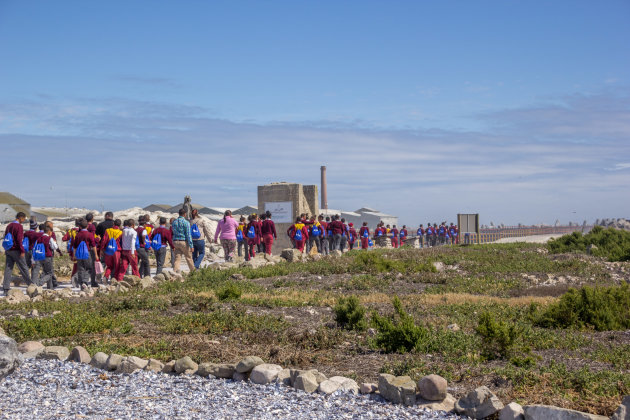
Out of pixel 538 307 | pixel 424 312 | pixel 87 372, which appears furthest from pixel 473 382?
pixel 538 307

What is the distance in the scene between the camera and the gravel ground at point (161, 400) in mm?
5730

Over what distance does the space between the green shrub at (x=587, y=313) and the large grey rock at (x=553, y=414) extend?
5274 millimetres

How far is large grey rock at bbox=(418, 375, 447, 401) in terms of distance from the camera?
5.82 metres

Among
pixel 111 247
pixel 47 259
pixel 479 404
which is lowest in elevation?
pixel 479 404

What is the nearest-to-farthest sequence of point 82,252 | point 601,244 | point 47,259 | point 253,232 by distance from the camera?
point 82,252 < point 47,259 < point 253,232 < point 601,244

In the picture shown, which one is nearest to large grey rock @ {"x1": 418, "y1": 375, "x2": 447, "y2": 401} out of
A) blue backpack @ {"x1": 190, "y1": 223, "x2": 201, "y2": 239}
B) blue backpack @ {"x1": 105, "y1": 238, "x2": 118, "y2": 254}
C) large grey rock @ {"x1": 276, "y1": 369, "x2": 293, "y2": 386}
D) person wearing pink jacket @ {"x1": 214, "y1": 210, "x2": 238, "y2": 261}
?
large grey rock @ {"x1": 276, "y1": 369, "x2": 293, "y2": 386}

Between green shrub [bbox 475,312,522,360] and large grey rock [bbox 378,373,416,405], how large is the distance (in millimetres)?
1838

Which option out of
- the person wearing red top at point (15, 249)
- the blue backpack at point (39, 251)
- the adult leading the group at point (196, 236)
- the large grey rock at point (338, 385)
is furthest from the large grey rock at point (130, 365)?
the adult leading the group at point (196, 236)

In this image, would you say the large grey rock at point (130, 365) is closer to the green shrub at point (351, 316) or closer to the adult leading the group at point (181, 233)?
the green shrub at point (351, 316)

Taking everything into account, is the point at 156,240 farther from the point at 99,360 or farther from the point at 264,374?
the point at 264,374

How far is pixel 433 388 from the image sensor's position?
19.1ft

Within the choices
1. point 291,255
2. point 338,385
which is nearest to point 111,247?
point 291,255

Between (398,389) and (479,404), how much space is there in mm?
717

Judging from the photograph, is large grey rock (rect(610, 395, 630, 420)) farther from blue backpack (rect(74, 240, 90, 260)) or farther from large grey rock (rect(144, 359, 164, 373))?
blue backpack (rect(74, 240, 90, 260))
